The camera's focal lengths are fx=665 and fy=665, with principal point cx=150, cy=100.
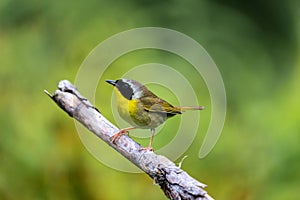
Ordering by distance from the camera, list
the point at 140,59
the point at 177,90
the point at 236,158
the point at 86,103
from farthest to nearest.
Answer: the point at 140,59 < the point at 236,158 < the point at 177,90 < the point at 86,103

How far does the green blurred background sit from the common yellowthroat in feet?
2.26

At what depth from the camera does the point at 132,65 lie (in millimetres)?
1498

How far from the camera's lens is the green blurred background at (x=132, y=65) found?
54.5 inches

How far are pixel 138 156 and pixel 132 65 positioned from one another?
2.81ft

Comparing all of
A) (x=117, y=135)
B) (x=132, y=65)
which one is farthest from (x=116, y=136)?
(x=132, y=65)

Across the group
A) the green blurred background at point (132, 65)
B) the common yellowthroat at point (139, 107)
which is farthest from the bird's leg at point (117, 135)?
the green blurred background at point (132, 65)

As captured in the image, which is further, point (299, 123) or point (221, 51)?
point (221, 51)

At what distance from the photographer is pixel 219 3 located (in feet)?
5.60

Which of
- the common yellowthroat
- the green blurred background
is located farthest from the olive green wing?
the green blurred background

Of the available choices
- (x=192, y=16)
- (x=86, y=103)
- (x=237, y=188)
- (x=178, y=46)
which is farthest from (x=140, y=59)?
(x=86, y=103)

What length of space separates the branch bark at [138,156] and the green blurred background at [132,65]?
0.65 meters

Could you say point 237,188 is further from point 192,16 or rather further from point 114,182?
point 192,16

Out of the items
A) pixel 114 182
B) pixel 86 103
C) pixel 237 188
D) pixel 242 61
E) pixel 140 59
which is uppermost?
pixel 242 61

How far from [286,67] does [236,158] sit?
37 cm
